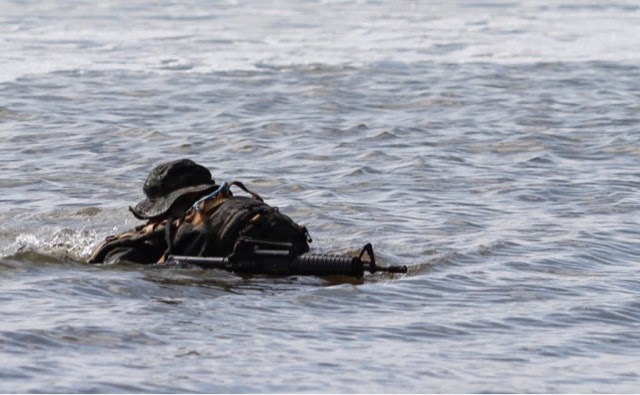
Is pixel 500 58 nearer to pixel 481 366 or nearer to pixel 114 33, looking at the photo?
pixel 114 33

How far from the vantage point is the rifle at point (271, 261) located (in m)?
7.89

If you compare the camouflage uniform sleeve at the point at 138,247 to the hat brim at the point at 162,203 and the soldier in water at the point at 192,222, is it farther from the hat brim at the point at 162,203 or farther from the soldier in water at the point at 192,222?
the hat brim at the point at 162,203

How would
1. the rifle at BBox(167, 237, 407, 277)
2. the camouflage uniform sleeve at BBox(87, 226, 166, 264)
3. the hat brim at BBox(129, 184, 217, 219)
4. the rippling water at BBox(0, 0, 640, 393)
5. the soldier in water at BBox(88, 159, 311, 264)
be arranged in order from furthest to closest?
the camouflage uniform sleeve at BBox(87, 226, 166, 264), the hat brim at BBox(129, 184, 217, 219), the soldier in water at BBox(88, 159, 311, 264), the rifle at BBox(167, 237, 407, 277), the rippling water at BBox(0, 0, 640, 393)

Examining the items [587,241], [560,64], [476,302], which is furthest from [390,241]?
[560,64]

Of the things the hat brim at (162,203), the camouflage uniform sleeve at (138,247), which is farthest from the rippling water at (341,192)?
the hat brim at (162,203)

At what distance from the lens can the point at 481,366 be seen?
668 centimetres

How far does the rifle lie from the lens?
789cm

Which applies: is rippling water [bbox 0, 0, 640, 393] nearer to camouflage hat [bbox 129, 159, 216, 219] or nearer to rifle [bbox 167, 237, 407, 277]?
rifle [bbox 167, 237, 407, 277]

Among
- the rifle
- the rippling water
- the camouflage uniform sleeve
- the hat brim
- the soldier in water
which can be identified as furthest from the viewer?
the camouflage uniform sleeve

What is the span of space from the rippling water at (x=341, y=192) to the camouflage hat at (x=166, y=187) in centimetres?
32

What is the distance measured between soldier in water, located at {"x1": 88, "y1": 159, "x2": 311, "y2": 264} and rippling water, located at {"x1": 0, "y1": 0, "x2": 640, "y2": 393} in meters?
0.15

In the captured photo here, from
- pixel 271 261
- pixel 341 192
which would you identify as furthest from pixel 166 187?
pixel 341 192

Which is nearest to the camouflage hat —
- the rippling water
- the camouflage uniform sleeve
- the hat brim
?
the hat brim

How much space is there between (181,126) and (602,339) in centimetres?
882
